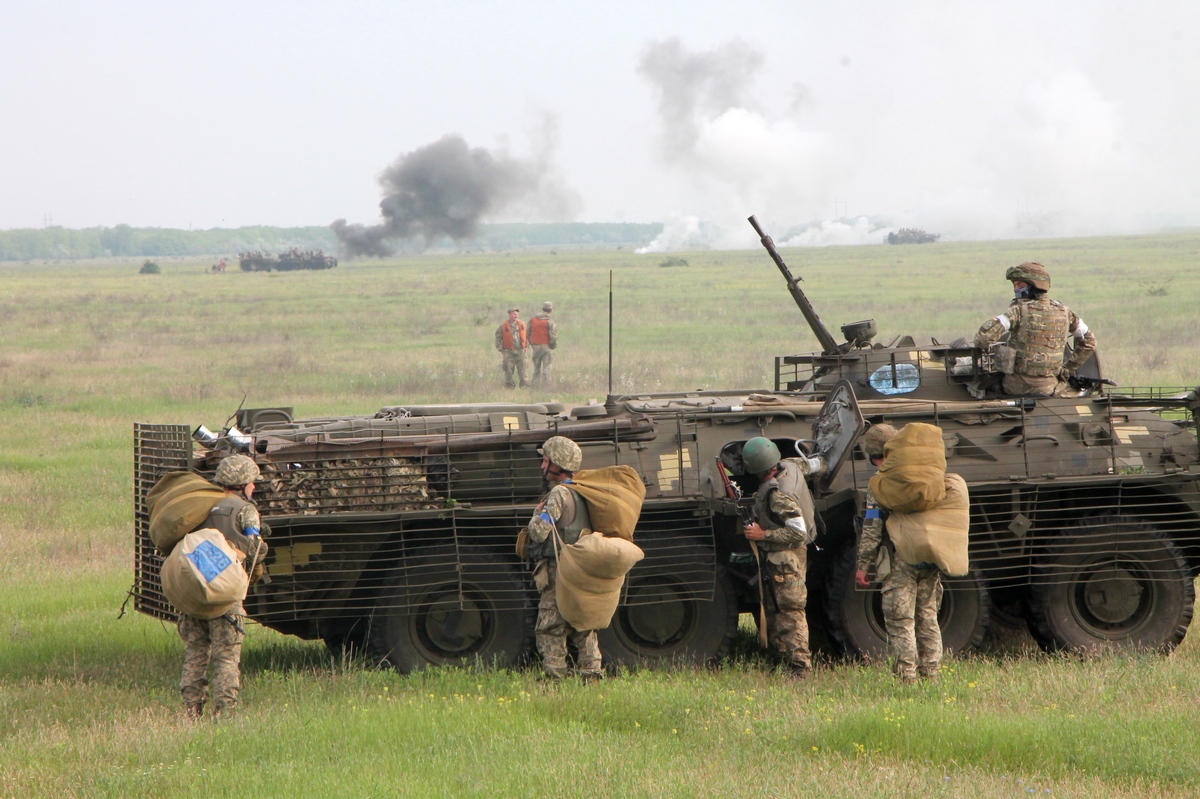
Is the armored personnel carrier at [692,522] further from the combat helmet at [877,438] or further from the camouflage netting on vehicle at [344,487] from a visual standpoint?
the combat helmet at [877,438]

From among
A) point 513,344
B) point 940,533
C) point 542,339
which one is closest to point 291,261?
point 542,339

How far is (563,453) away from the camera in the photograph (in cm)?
806

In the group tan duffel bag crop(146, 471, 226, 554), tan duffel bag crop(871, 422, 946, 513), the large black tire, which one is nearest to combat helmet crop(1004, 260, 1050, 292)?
tan duffel bag crop(871, 422, 946, 513)

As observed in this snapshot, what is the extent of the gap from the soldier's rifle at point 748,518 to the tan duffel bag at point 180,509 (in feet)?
9.70

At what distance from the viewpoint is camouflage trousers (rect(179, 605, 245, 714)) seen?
756 centimetres

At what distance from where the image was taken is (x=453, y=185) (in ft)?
145

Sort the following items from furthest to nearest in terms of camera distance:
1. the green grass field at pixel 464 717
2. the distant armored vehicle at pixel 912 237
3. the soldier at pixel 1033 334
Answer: the distant armored vehicle at pixel 912 237
the soldier at pixel 1033 334
the green grass field at pixel 464 717

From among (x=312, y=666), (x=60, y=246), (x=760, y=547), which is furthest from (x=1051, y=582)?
(x=60, y=246)

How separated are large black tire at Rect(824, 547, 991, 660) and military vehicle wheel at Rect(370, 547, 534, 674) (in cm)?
188

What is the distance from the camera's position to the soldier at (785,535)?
822 centimetres

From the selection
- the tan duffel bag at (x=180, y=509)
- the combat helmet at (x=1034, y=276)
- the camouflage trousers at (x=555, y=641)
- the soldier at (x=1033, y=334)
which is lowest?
the camouflage trousers at (x=555, y=641)

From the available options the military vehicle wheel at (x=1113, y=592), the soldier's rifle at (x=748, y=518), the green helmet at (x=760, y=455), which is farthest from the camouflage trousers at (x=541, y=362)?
the green helmet at (x=760, y=455)

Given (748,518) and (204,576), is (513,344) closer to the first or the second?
(748,518)

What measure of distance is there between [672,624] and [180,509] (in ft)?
10.0
